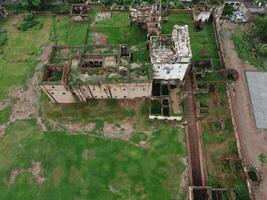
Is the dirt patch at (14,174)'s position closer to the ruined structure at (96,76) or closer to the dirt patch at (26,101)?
the dirt patch at (26,101)

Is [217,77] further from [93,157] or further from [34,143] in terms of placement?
[34,143]

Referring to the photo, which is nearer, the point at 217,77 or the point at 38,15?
the point at 217,77

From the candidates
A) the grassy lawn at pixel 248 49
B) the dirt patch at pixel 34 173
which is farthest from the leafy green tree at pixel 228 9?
the dirt patch at pixel 34 173

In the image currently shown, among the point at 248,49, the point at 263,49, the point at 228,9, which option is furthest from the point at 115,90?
the point at 228,9

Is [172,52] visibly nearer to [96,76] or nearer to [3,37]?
[96,76]

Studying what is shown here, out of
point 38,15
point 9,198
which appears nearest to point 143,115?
point 9,198
